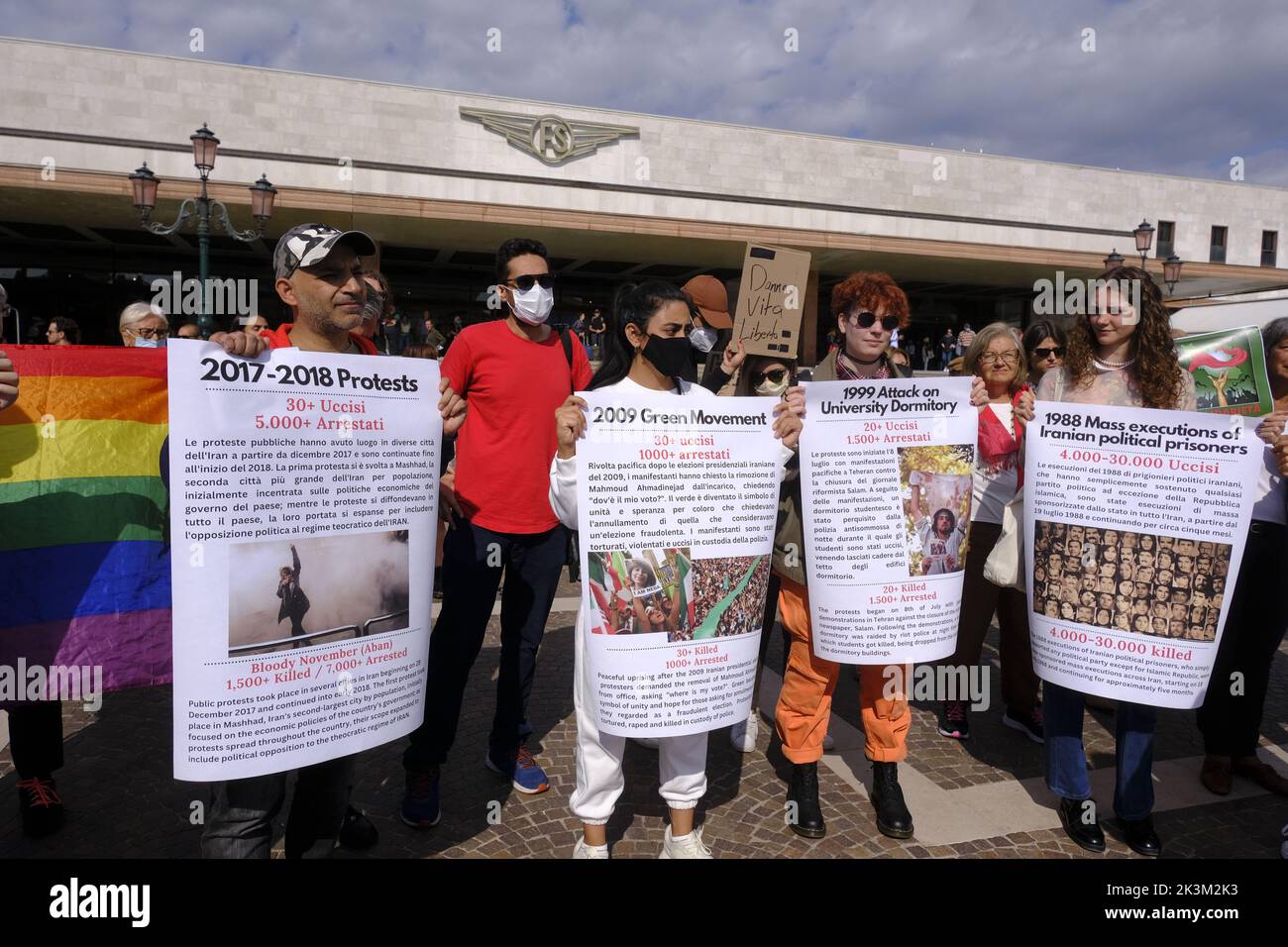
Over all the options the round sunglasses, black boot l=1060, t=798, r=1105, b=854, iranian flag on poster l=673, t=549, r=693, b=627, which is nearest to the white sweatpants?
iranian flag on poster l=673, t=549, r=693, b=627

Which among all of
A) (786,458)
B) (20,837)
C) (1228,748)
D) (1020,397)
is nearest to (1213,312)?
(1228,748)

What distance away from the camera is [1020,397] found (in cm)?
300

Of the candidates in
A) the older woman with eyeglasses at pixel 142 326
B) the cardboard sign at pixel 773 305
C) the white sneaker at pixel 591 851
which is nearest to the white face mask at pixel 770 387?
the cardboard sign at pixel 773 305

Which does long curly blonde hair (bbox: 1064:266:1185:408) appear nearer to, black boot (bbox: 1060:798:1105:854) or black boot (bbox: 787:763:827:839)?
black boot (bbox: 1060:798:1105:854)

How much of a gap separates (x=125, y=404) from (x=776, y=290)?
99.4 inches

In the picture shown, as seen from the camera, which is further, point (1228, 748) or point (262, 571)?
point (1228, 748)

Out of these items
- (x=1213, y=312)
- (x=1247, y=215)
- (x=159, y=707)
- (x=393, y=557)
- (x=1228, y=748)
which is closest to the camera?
(x=393, y=557)

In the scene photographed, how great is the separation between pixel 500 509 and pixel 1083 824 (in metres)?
2.69

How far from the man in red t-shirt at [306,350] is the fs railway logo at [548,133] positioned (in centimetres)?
2668

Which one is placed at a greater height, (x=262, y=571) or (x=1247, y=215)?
(x=1247, y=215)

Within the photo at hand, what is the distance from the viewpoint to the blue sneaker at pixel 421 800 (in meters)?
3.02

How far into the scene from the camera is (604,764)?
8.39 ft

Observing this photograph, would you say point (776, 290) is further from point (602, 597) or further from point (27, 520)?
point (27, 520)

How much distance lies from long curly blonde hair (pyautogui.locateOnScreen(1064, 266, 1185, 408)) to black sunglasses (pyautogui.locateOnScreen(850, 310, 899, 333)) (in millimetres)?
798
